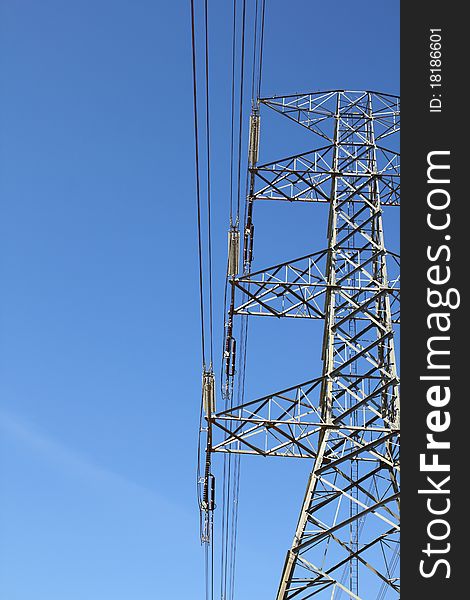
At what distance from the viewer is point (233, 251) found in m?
18.5

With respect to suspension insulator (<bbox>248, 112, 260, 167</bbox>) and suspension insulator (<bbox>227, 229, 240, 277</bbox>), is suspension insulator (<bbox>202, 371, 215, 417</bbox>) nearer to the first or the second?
suspension insulator (<bbox>227, 229, 240, 277</bbox>)

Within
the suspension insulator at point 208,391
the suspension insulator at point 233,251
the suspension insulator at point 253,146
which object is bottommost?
the suspension insulator at point 208,391

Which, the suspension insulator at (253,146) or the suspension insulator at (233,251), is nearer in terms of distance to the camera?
the suspension insulator at (233,251)

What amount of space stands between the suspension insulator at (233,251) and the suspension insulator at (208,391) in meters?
3.09

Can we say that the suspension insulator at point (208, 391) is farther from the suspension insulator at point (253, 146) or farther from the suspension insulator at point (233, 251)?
the suspension insulator at point (253, 146)

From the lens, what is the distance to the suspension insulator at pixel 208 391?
1642 centimetres

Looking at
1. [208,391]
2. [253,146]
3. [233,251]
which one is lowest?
[208,391]

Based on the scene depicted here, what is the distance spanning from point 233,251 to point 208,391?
3.57 meters

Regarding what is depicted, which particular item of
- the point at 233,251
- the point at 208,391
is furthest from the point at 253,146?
the point at 208,391

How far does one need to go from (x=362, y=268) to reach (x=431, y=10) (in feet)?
27.9

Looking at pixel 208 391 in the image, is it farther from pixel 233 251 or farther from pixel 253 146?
pixel 253 146

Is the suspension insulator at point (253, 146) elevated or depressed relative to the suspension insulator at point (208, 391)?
elevated

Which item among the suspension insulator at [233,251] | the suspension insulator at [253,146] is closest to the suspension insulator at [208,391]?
the suspension insulator at [233,251]

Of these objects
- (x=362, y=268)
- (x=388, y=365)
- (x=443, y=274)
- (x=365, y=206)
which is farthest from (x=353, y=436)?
(x=443, y=274)
